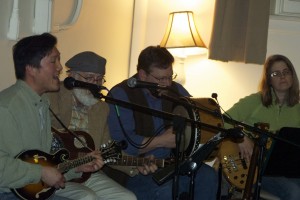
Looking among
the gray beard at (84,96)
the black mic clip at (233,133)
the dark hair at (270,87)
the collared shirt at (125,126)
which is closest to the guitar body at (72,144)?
the gray beard at (84,96)

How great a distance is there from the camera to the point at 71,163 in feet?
9.43

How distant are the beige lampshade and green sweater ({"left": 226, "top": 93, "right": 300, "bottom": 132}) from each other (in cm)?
65

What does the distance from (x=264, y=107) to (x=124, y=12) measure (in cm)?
144

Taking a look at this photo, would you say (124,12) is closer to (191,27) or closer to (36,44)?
(191,27)

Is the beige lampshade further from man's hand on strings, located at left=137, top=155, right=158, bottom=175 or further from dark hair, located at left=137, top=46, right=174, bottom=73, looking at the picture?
man's hand on strings, located at left=137, top=155, right=158, bottom=175

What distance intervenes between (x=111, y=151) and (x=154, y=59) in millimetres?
668

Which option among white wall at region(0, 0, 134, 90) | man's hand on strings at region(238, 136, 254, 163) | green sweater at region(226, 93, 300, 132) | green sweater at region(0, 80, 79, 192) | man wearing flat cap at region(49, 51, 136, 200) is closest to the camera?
green sweater at region(0, 80, 79, 192)

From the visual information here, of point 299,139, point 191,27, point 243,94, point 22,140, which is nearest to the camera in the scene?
point 22,140

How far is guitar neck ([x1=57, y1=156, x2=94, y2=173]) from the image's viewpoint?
2828 millimetres

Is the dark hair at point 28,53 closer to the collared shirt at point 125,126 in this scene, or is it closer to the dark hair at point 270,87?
the collared shirt at point 125,126

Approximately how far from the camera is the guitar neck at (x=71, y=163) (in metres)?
2.83

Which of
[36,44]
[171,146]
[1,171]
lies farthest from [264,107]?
[1,171]

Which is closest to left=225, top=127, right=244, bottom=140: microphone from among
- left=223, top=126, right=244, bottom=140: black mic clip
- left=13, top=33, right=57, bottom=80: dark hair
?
left=223, top=126, right=244, bottom=140: black mic clip

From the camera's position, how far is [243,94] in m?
4.71
